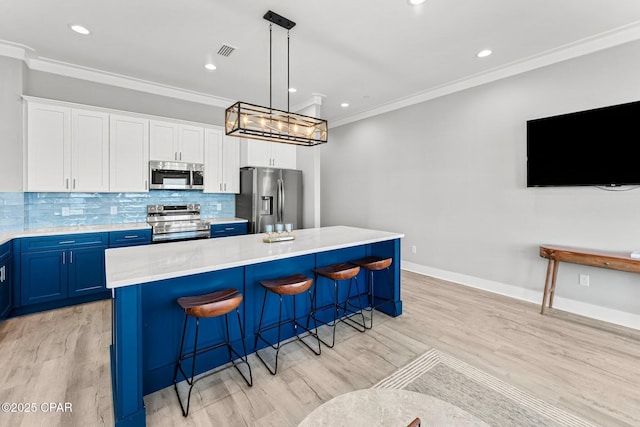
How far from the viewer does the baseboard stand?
2.99 m

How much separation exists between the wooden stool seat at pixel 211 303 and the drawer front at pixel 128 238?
2.36 m

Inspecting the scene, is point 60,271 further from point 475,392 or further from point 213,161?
point 475,392

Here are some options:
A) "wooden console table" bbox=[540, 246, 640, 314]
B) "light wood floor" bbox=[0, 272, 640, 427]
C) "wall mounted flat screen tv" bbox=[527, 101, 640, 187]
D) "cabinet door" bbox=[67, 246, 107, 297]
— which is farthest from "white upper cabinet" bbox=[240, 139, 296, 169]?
"wooden console table" bbox=[540, 246, 640, 314]

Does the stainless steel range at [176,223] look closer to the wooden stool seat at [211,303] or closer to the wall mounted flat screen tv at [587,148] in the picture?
the wooden stool seat at [211,303]

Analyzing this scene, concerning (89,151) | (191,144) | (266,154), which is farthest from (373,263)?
(89,151)

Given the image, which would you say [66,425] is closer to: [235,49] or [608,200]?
[235,49]

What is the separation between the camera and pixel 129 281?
155cm

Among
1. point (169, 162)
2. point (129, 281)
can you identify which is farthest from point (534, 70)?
point (169, 162)

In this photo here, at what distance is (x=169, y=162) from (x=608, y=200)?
18.6 feet

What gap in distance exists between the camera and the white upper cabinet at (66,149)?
135 inches

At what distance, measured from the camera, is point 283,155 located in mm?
5355

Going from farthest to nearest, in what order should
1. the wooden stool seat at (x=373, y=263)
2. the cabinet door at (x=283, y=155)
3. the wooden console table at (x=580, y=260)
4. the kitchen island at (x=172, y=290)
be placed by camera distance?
1. the cabinet door at (x=283, y=155)
2. the wooden stool seat at (x=373, y=263)
3. the wooden console table at (x=580, y=260)
4. the kitchen island at (x=172, y=290)

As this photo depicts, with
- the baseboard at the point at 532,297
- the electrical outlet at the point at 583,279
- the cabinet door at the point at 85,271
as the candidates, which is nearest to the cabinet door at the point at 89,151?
the cabinet door at the point at 85,271

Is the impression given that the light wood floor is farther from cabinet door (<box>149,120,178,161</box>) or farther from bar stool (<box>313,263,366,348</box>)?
cabinet door (<box>149,120,178,161</box>)
